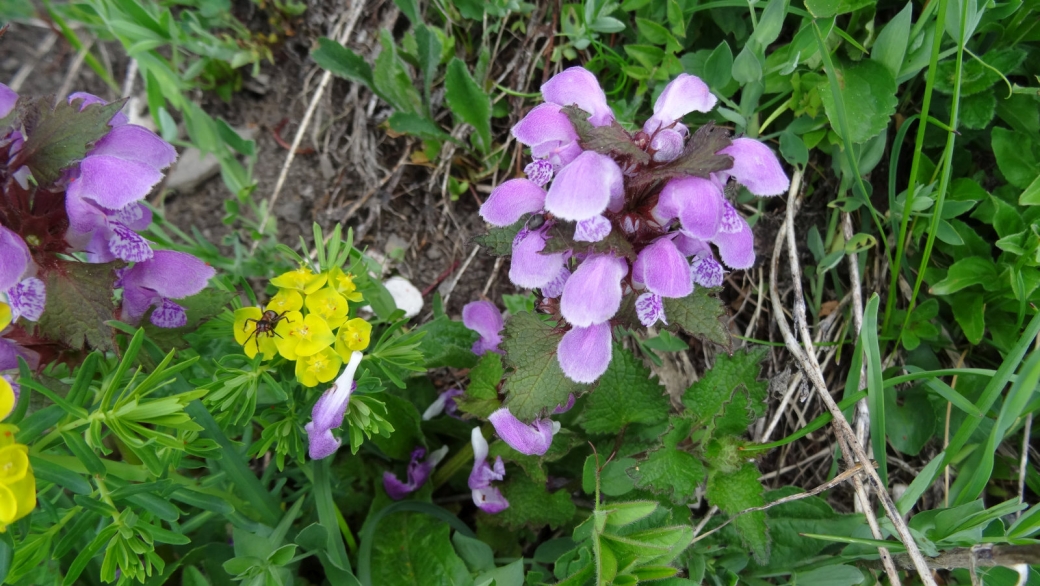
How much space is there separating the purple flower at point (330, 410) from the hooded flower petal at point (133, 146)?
1.72 feet

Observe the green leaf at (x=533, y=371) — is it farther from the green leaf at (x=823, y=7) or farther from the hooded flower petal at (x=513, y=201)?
the green leaf at (x=823, y=7)

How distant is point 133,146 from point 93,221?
0.53 feet

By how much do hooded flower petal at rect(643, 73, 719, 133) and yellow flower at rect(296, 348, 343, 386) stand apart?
75 cm

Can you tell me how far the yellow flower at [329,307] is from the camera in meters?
1.34

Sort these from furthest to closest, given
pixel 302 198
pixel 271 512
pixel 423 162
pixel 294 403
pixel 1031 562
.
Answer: pixel 302 198 → pixel 423 162 → pixel 1031 562 → pixel 271 512 → pixel 294 403

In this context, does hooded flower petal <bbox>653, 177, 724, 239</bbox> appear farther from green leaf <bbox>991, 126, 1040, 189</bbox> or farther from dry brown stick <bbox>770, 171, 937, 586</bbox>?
green leaf <bbox>991, 126, 1040, 189</bbox>

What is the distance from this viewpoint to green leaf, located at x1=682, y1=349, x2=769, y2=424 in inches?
63.2

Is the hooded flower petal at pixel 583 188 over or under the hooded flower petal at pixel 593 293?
over

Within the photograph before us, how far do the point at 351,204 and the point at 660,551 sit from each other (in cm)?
175

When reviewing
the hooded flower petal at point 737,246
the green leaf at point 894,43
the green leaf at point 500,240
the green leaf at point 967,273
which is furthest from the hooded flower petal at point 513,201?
the green leaf at point 967,273

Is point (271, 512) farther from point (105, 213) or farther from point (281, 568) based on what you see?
point (105, 213)

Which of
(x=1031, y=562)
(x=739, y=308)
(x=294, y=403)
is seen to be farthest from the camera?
(x=739, y=308)

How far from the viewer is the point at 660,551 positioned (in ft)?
4.06

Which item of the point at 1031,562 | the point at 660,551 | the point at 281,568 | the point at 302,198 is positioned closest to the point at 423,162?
the point at 302,198
